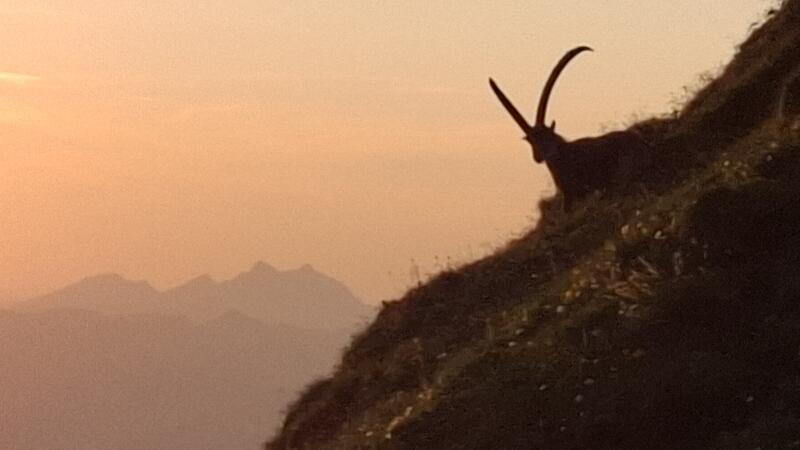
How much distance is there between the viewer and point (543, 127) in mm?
26531

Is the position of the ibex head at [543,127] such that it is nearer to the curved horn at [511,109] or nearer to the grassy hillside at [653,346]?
the curved horn at [511,109]

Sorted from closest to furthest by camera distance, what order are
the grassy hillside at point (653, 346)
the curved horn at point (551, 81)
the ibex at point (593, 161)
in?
1. the grassy hillside at point (653, 346)
2. the ibex at point (593, 161)
3. the curved horn at point (551, 81)

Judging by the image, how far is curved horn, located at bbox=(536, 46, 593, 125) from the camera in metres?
27.0

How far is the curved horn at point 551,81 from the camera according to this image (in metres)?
27.0

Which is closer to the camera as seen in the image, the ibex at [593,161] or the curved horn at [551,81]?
the ibex at [593,161]

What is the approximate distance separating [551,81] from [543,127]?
Answer: 1753 millimetres

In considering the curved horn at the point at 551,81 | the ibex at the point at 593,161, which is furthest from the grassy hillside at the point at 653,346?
the curved horn at the point at 551,81

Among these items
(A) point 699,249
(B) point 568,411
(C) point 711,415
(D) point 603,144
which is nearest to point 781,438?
(C) point 711,415

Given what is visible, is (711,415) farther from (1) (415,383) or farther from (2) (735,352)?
(1) (415,383)

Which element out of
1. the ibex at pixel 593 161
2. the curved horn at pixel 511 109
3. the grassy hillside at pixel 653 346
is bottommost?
the grassy hillside at pixel 653 346

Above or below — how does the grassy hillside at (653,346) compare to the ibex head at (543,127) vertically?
below

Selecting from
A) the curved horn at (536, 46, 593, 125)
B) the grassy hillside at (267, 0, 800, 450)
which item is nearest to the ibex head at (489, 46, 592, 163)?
the curved horn at (536, 46, 593, 125)

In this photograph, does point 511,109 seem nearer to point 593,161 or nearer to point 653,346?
point 593,161

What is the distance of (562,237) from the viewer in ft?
73.8
